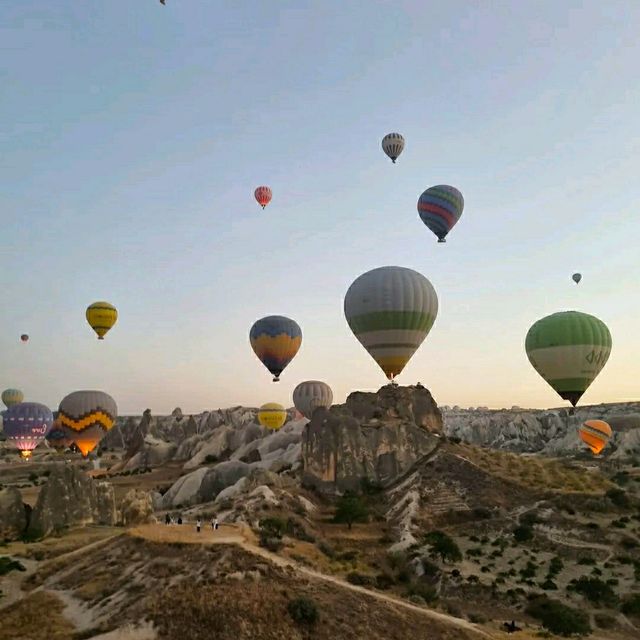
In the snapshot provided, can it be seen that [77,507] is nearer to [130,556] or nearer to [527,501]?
[130,556]

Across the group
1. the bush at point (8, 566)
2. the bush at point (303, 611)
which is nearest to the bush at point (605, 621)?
the bush at point (303, 611)

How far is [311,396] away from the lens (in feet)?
355

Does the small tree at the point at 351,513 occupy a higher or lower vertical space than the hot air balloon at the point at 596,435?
lower

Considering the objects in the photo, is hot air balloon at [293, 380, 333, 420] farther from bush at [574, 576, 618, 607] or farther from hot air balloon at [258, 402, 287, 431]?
bush at [574, 576, 618, 607]

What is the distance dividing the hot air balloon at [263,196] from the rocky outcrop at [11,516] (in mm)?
50208

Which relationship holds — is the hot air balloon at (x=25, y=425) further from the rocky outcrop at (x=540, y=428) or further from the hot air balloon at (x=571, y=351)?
the rocky outcrop at (x=540, y=428)

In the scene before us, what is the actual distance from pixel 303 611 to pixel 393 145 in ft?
206

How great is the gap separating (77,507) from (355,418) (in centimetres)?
3473

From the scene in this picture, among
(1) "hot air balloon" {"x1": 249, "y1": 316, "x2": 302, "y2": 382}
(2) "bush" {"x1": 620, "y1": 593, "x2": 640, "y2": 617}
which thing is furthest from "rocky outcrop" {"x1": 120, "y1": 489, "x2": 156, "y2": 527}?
(2) "bush" {"x1": 620, "y1": 593, "x2": 640, "y2": 617}

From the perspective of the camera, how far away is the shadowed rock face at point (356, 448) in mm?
67375

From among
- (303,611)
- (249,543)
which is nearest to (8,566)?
(249,543)

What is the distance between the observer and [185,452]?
122562 millimetres

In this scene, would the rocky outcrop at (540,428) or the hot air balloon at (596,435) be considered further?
the rocky outcrop at (540,428)

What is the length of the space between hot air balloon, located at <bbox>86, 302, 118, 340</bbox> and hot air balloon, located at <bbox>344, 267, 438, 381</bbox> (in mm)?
35413
